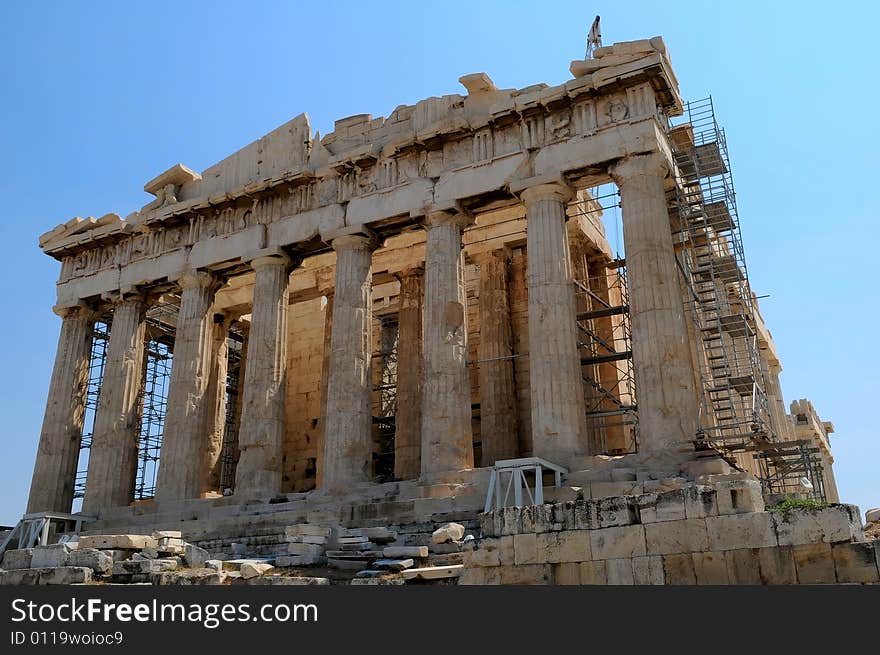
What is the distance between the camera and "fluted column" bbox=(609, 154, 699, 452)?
1543cm

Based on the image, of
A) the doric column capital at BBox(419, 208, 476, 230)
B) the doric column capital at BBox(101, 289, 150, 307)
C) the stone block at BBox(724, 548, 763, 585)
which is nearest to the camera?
the stone block at BBox(724, 548, 763, 585)

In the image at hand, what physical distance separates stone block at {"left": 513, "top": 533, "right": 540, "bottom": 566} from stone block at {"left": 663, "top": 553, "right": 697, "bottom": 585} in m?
1.36

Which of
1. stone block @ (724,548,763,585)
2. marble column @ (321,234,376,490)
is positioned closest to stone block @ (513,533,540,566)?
stone block @ (724,548,763,585)

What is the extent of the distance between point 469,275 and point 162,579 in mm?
15038

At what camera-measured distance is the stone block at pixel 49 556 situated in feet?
44.5

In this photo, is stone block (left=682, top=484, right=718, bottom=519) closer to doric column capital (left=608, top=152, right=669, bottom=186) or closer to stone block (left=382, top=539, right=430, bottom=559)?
stone block (left=382, top=539, right=430, bottom=559)

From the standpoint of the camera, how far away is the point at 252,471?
776 inches

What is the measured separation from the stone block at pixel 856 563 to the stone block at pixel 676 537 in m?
A: 1.18

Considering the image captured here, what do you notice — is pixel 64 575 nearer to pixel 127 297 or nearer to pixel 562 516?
pixel 562 516

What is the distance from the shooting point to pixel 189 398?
21.5 metres

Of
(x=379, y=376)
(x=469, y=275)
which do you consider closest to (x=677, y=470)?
(x=469, y=275)
